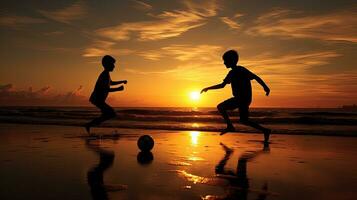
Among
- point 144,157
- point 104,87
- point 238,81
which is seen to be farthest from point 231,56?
point 104,87

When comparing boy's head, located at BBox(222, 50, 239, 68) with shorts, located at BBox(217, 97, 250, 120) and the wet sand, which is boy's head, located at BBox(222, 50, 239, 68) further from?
the wet sand

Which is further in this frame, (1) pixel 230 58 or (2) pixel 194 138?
(2) pixel 194 138

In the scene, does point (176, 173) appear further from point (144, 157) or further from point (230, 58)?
point (230, 58)

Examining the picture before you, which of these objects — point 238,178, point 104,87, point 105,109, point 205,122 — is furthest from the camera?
point 205,122

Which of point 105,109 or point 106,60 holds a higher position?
point 106,60

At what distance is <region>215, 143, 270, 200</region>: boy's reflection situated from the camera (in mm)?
4305

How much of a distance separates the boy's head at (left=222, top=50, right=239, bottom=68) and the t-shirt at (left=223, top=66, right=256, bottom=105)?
0.17 metres

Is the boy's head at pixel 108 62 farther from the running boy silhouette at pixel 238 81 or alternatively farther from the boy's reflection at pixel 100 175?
the boy's reflection at pixel 100 175

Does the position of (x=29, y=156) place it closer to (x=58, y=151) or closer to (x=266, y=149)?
(x=58, y=151)

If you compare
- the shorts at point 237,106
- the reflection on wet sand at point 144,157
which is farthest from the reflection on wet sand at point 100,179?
the shorts at point 237,106

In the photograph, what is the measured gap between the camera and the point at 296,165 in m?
6.66

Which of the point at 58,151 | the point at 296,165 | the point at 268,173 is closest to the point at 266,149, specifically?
the point at 296,165

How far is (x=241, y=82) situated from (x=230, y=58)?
0.79m

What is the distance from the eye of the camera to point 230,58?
10195mm
